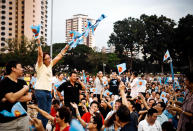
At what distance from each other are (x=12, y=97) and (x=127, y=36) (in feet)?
155

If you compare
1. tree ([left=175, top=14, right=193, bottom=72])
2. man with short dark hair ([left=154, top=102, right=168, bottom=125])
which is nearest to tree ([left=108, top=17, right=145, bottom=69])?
tree ([left=175, top=14, right=193, bottom=72])

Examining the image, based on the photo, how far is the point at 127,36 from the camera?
48688mm

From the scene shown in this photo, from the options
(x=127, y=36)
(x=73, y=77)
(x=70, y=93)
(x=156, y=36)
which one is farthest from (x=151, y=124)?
(x=127, y=36)

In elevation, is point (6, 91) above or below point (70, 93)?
above

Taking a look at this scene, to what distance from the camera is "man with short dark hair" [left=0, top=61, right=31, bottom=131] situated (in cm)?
293

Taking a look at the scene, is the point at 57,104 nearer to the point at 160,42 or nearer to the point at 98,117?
the point at 98,117

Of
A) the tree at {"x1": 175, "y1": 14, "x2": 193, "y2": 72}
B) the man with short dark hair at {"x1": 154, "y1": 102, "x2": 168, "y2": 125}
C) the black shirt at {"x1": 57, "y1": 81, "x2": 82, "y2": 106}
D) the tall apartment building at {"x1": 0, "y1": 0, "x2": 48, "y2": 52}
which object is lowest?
the man with short dark hair at {"x1": 154, "y1": 102, "x2": 168, "y2": 125}

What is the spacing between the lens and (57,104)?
5.44 m

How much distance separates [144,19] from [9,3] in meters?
58.5

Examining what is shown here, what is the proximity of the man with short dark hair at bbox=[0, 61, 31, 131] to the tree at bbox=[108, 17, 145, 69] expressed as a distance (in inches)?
1782

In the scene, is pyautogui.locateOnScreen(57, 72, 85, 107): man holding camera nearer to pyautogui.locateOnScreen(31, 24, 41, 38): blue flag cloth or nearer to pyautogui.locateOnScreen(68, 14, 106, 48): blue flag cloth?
pyautogui.locateOnScreen(68, 14, 106, 48): blue flag cloth

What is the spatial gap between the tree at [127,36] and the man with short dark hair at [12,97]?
→ 4525 centimetres

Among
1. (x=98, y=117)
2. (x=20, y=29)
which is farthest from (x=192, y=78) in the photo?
(x=20, y=29)

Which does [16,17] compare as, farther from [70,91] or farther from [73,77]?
[70,91]
